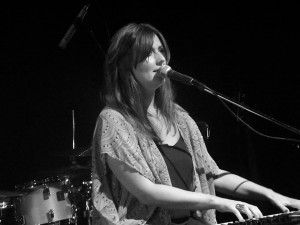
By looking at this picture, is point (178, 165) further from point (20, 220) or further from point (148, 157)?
point (20, 220)

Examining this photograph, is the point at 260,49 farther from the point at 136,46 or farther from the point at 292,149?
the point at 136,46

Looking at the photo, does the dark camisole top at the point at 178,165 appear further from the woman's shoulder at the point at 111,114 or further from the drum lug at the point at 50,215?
the drum lug at the point at 50,215

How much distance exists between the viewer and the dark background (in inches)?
145

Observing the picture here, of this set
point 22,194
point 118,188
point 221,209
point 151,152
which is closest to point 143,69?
point 151,152

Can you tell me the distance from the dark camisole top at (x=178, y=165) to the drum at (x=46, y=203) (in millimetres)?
2012

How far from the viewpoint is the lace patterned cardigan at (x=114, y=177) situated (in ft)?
5.20

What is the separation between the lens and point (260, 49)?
13.3ft

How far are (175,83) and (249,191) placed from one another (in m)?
2.31

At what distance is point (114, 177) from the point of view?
5.46 feet

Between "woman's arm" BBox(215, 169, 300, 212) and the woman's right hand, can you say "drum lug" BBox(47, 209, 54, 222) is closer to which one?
"woman's arm" BBox(215, 169, 300, 212)

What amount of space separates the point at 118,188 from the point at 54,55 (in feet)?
8.10

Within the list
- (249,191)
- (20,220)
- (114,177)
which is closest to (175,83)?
(20,220)

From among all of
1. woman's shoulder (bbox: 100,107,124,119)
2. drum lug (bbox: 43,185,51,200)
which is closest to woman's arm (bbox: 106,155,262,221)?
woman's shoulder (bbox: 100,107,124,119)

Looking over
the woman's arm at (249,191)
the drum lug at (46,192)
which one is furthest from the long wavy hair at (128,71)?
the drum lug at (46,192)
